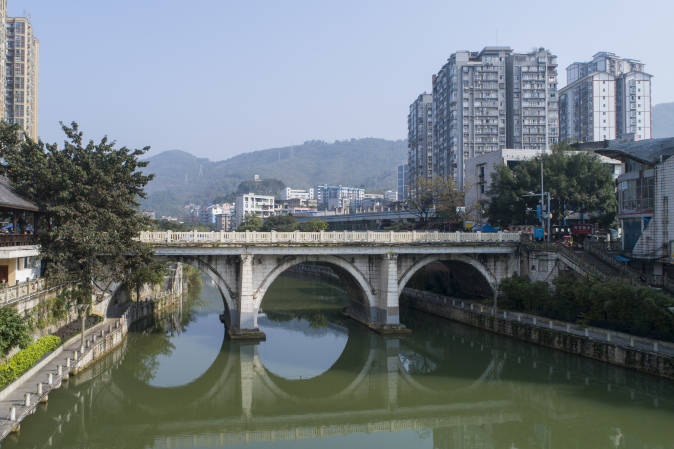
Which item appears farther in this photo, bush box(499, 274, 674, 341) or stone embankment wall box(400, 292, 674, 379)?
bush box(499, 274, 674, 341)

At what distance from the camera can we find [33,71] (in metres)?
77.8

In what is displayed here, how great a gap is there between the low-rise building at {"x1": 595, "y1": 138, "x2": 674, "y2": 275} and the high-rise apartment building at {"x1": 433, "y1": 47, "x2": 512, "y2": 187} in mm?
42580

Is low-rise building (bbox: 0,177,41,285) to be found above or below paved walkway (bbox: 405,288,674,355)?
above

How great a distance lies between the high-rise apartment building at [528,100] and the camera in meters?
75.9

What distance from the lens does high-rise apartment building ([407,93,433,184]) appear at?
90.6 meters

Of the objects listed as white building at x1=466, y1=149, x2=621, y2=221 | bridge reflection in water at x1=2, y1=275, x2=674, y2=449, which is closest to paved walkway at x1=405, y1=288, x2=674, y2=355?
bridge reflection in water at x1=2, y1=275, x2=674, y2=449

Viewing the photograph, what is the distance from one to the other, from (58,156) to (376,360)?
1951 cm

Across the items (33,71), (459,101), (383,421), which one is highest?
(33,71)

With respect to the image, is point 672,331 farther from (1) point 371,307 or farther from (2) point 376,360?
(1) point 371,307

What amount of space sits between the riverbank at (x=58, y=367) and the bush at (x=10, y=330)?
121 cm

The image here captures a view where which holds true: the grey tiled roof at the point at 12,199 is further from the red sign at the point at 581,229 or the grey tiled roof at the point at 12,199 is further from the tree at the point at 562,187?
the red sign at the point at 581,229

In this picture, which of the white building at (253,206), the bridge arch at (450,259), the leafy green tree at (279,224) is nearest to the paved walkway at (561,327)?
the bridge arch at (450,259)

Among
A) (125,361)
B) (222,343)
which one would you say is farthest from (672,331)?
(125,361)

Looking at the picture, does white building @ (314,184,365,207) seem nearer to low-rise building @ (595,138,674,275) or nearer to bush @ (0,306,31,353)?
low-rise building @ (595,138,674,275)
